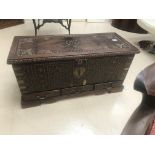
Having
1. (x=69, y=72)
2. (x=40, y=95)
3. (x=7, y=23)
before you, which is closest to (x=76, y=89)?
(x=69, y=72)

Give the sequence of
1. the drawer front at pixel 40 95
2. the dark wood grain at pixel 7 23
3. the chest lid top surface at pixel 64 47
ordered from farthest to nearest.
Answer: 1. the dark wood grain at pixel 7 23
2. the drawer front at pixel 40 95
3. the chest lid top surface at pixel 64 47

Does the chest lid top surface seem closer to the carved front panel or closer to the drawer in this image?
the carved front panel

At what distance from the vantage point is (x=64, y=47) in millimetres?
1527

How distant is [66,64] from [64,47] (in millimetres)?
178

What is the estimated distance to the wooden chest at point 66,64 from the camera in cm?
138

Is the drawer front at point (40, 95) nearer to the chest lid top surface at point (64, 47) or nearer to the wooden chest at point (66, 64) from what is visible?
the wooden chest at point (66, 64)

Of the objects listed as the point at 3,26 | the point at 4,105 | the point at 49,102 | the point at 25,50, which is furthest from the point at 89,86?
the point at 3,26

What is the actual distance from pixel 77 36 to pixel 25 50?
1.78 ft

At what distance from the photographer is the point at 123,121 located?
1.52 m

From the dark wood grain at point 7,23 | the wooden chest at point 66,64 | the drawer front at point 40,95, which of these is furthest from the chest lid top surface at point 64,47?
the dark wood grain at point 7,23

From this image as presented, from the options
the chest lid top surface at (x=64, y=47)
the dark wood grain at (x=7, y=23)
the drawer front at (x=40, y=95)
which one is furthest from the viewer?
the dark wood grain at (x=7, y=23)

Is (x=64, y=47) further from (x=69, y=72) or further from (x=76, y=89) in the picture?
(x=76, y=89)

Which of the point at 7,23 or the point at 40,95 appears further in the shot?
the point at 7,23

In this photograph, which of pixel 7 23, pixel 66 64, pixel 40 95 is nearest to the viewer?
pixel 66 64
